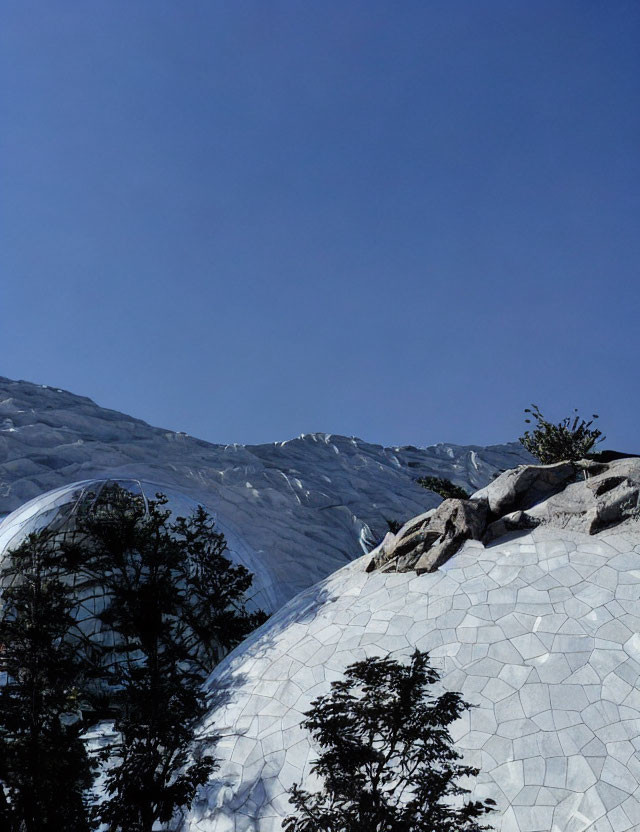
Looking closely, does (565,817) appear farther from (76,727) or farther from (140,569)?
(140,569)

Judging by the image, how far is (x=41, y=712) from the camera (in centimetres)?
945

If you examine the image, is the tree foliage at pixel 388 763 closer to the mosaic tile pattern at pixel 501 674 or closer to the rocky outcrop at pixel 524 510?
the mosaic tile pattern at pixel 501 674

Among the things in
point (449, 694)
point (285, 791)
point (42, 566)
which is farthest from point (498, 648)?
point (42, 566)

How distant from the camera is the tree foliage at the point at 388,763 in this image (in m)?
7.19

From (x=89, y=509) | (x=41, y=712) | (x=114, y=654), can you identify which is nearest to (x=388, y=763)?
(x=41, y=712)

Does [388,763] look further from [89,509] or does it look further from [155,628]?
[89,509]

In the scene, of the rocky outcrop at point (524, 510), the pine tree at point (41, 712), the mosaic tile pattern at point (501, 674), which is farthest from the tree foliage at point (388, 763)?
the rocky outcrop at point (524, 510)

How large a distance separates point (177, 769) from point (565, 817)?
5.07 metres

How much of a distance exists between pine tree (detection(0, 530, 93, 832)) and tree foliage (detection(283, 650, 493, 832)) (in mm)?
2979

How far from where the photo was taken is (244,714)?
33.2 feet

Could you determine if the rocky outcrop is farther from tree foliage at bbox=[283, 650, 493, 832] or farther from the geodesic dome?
tree foliage at bbox=[283, 650, 493, 832]

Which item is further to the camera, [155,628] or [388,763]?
[155,628]

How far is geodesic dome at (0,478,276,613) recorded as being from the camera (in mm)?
13164

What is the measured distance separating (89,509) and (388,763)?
24.8ft
